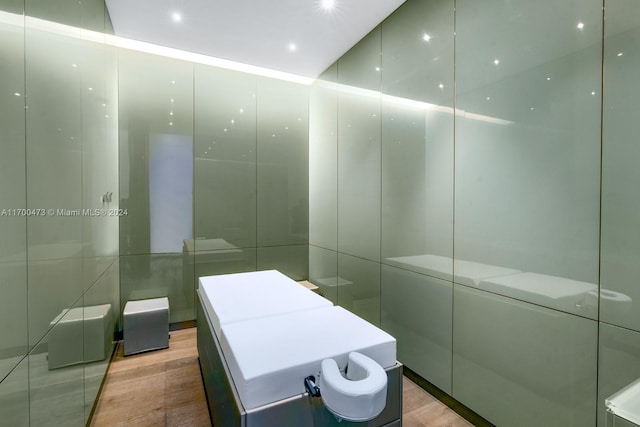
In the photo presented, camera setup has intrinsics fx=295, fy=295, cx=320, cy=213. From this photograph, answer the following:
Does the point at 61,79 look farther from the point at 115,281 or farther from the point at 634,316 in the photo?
the point at 634,316

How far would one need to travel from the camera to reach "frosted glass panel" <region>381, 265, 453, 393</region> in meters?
2.38

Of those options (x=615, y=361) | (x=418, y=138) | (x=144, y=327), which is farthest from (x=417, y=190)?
(x=144, y=327)

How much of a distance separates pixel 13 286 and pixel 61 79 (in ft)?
3.74

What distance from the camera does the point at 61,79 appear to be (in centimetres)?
159

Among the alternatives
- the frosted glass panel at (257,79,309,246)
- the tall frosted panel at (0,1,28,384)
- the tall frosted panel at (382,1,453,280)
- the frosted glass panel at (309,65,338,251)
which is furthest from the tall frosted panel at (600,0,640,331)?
the frosted glass panel at (257,79,309,246)

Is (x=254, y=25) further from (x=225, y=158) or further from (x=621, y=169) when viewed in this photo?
(x=621, y=169)

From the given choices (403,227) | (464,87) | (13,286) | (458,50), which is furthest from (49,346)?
(458,50)

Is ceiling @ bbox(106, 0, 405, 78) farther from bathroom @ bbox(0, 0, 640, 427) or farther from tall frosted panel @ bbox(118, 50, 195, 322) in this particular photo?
tall frosted panel @ bbox(118, 50, 195, 322)

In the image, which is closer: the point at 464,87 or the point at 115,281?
the point at 464,87

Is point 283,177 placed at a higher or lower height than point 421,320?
higher

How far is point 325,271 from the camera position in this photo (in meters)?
4.19

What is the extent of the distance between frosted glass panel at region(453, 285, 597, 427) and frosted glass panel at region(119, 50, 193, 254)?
332cm

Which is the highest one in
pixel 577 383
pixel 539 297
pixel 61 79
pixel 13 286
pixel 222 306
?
pixel 61 79

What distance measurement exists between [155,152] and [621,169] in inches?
164
